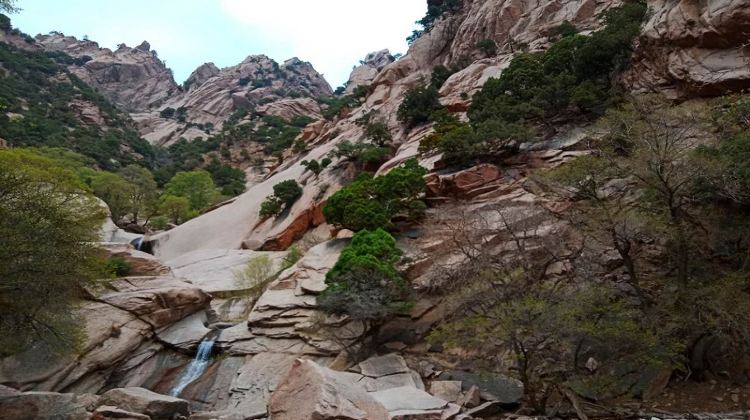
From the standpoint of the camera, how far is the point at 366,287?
16.7 metres

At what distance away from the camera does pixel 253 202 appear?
39500 millimetres

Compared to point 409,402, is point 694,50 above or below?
above

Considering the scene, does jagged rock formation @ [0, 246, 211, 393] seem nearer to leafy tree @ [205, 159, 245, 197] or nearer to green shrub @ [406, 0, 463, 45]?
leafy tree @ [205, 159, 245, 197]

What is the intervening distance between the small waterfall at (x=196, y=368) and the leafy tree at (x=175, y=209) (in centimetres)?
2877

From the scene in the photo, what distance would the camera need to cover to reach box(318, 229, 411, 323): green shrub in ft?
52.7

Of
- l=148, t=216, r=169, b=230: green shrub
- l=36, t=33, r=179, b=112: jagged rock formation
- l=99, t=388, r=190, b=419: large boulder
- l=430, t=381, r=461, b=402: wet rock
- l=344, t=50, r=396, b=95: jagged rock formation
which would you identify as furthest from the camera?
l=344, t=50, r=396, b=95: jagged rock formation

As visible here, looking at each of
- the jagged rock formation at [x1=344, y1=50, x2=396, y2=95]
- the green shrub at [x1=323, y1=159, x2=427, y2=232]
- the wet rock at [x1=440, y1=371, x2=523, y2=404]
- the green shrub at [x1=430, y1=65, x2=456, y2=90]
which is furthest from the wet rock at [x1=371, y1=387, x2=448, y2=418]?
the jagged rock formation at [x1=344, y1=50, x2=396, y2=95]

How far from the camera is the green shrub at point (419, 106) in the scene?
3788 cm

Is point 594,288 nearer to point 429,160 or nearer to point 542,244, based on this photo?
point 542,244

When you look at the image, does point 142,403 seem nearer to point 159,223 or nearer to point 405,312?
point 405,312

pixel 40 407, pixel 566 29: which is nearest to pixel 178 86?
pixel 566 29

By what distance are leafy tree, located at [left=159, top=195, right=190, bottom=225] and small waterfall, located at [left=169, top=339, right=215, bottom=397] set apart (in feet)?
94.4

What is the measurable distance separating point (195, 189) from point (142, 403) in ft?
144

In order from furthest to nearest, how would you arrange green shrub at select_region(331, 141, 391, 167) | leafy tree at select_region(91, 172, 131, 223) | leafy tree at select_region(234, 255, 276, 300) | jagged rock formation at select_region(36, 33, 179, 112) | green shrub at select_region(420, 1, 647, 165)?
jagged rock formation at select_region(36, 33, 179, 112) < leafy tree at select_region(91, 172, 131, 223) < green shrub at select_region(331, 141, 391, 167) < green shrub at select_region(420, 1, 647, 165) < leafy tree at select_region(234, 255, 276, 300)
